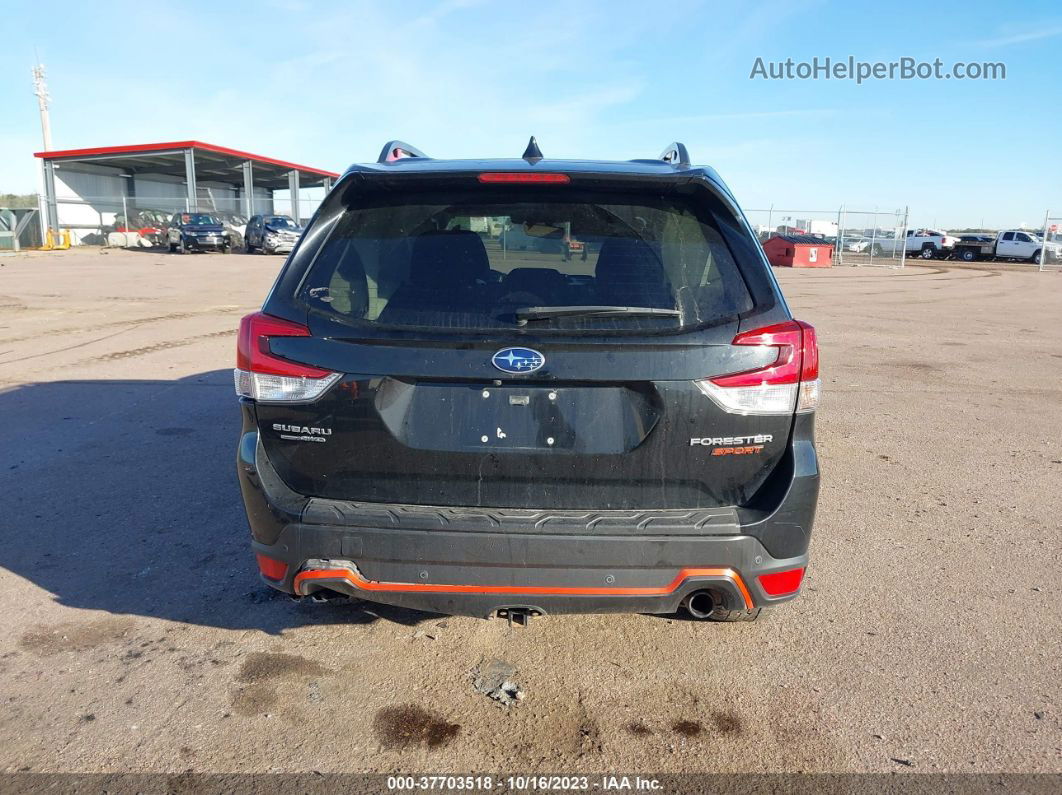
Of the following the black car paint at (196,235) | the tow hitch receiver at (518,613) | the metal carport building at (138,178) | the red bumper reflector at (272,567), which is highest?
the metal carport building at (138,178)

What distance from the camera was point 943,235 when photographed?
4744cm

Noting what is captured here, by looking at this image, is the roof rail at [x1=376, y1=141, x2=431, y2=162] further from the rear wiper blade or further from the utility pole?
the utility pole

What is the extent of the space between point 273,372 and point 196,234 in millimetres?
37343

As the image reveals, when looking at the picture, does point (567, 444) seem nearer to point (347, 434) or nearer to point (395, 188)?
point (347, 434)

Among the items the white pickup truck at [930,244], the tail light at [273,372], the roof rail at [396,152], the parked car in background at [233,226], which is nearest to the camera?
the tail light at [273,372]

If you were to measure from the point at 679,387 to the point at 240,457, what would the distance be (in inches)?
60.3

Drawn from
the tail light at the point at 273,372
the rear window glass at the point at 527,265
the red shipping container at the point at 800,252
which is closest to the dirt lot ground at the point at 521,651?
the tail light at the point at 273,372

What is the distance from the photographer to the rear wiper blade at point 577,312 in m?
2.66

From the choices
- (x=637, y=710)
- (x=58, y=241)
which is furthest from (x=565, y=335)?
(x=58, y=241)

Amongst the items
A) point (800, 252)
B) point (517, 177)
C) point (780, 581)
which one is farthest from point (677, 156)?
point (800, 252)

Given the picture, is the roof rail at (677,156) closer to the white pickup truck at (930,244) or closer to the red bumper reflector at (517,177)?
the red bumper reflector at (517,177)

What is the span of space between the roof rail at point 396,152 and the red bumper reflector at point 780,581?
7.12ft

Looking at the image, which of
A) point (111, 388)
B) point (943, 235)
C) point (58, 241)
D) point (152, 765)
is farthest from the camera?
point (943, 235)

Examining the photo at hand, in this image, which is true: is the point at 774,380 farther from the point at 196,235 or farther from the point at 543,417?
the point at 196,235
